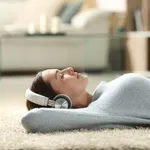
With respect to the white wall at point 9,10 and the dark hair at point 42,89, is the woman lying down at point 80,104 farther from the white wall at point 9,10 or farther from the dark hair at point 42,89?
the white wall at point 9,10

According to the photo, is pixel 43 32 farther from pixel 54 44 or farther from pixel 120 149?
pixel 120 149

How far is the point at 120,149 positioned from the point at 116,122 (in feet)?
1.05

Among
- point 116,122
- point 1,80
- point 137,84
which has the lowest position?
point 1,80

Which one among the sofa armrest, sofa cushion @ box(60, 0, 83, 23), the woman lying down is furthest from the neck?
sofa cushion @ box(60, 0, 83, 23)

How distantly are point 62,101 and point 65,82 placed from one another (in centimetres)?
7

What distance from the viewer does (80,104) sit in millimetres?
1904

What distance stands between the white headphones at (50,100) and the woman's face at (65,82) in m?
0.03

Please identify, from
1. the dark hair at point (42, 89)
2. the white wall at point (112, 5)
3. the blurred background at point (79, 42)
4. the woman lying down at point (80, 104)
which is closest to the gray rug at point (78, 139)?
the woman lying down at point (80, 104)

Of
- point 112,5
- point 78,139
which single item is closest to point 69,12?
point 112,5

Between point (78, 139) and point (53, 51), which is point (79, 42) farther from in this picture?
point (78, 139)

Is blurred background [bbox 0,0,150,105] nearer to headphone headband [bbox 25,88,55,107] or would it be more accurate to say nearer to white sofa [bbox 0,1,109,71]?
white sofa [bbox 0,1,109,71]

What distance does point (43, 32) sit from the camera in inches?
186

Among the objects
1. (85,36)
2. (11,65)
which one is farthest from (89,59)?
(11,65)

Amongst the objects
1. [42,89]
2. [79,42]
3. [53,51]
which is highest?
[42,89]
